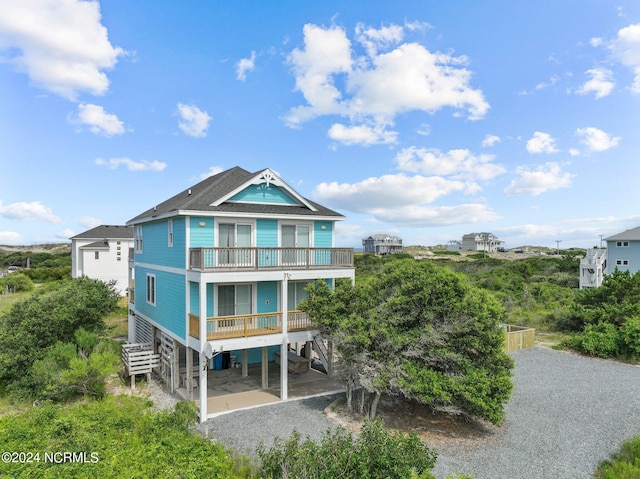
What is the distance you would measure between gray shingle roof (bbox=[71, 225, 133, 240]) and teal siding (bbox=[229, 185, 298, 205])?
1111 inches

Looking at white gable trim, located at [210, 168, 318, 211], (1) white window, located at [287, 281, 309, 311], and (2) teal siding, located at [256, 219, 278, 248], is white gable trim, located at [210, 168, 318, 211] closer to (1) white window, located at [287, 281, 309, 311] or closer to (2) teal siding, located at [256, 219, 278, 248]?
(2) teal siding, located at [256, 219, 278, 248]

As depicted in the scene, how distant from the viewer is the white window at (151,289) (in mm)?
16703

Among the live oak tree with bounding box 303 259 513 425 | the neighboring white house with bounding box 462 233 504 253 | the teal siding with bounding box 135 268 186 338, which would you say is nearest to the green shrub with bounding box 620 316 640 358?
the live oak tree with bounding box 303 259 513 425

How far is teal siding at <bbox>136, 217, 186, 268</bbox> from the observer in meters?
13.6

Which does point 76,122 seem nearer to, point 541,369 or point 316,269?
point 316,269

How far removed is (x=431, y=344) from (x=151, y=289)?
41.4ft

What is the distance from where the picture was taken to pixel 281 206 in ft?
49.6

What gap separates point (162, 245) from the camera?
50.9 ft

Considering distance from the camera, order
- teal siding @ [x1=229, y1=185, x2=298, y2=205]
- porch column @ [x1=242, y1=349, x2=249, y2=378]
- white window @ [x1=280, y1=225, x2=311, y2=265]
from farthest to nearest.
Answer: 1. porch column @ [x1=242, y1=349, x2=249, y2=378]
2. teal siding @ [x1=229, y1=185, x2=298, y2=205]
3. white window @ [x1=280, y1=225, x2=311, y2=265]

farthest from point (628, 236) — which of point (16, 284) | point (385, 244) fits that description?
point (385, 244)

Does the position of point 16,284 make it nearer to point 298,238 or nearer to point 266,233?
point 266,233

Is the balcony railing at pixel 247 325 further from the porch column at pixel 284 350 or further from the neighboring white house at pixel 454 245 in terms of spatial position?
the neighboring white house at pixel 454 245

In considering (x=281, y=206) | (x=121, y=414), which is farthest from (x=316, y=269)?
(x=121, y=414)

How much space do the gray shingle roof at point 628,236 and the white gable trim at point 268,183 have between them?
41043mm
